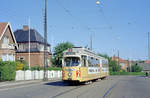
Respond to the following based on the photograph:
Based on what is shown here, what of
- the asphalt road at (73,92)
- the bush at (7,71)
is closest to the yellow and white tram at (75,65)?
the asphalt road at (73,92)

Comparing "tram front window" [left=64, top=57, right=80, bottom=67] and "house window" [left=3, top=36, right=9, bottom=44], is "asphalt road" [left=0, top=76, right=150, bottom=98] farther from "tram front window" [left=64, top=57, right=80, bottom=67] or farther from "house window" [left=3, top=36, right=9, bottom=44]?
"house window" [left=3, top=36, right=9, bottom=44]

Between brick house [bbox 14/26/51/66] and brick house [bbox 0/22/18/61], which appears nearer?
brick house [bbox 0/22/18/61]

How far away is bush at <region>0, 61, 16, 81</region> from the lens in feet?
96.1

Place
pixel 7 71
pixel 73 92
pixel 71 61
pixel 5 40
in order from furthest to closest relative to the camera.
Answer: pixel 5 40 < pixel 7 71 < pixel 71 61 < pixel 73 92

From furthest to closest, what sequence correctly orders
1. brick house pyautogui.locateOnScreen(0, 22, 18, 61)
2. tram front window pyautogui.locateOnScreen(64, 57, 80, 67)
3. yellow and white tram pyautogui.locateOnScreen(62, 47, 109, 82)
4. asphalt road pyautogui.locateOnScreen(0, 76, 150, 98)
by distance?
brick house pyautogui.locateOnScreen(0, 22, 18, 61) → tram front window pyautogui.locateOnScreen(64, 57, 80, 67) → yellow and white tram pyautogui.locateOnScreen(62, 47, 109, 82) → asphalt road pyautogui.locateOnScreen(0, 76, 150, 98)

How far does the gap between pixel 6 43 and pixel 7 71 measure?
11.8 metres

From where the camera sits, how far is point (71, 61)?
22.0m

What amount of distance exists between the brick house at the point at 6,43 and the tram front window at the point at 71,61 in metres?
19.2

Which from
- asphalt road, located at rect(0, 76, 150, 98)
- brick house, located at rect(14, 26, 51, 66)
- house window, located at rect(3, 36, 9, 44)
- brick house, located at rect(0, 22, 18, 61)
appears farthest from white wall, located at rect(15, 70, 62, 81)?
asphalt road, located at rect(0, 76, 150, 98)

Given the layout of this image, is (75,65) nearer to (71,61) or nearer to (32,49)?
(71,61)

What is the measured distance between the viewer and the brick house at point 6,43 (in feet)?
128

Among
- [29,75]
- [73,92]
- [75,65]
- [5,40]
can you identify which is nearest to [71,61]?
[75,65]

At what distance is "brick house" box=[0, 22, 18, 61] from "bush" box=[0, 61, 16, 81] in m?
8.05

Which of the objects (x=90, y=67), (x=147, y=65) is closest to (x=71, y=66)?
(x=90, y=67)
